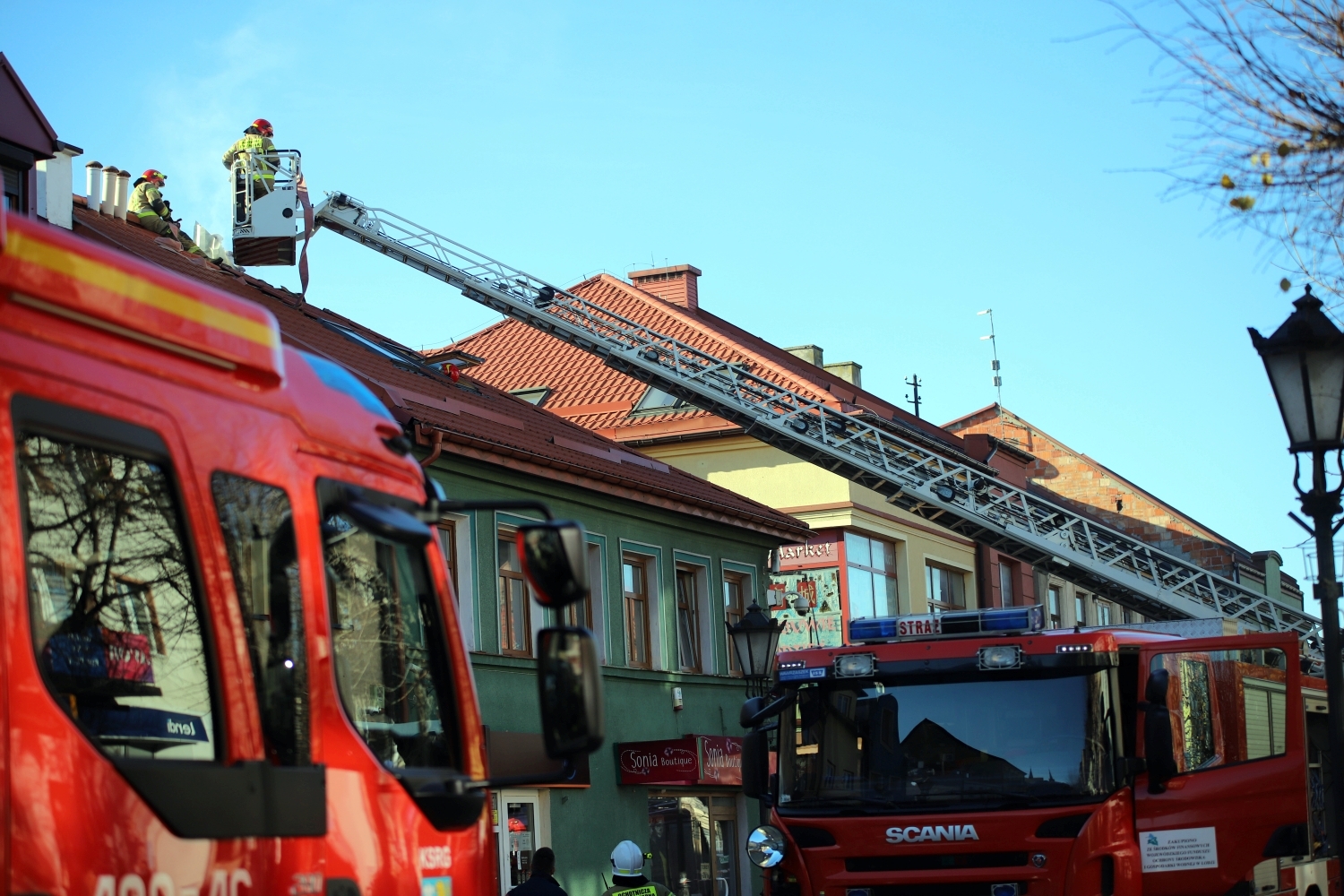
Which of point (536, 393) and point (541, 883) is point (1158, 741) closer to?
point (541, 883)

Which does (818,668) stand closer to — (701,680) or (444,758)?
(444,758)

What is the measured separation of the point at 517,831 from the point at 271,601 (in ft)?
52.6

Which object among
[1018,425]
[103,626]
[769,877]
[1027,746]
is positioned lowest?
[769,877]

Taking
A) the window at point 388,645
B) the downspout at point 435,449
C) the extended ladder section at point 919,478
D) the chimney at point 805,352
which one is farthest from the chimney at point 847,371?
the window at point 388,645

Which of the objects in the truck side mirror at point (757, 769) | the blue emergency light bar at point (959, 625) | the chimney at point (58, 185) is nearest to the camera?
the blue emergency light bar at point (959, 625)

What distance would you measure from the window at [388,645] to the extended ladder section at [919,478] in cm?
2134

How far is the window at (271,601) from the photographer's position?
171 inches

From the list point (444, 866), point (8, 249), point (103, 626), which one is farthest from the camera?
point (444, 866)

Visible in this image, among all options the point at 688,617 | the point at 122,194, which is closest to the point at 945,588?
the point at 688,617

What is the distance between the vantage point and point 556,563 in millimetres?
4719

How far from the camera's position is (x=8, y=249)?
3.64 metres

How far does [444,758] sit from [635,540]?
18.6m

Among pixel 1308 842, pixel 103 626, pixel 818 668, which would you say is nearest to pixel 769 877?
pixel 818 668

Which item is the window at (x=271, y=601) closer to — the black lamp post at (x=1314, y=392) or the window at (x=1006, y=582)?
the black lamp post at (x=1314, y=392)
